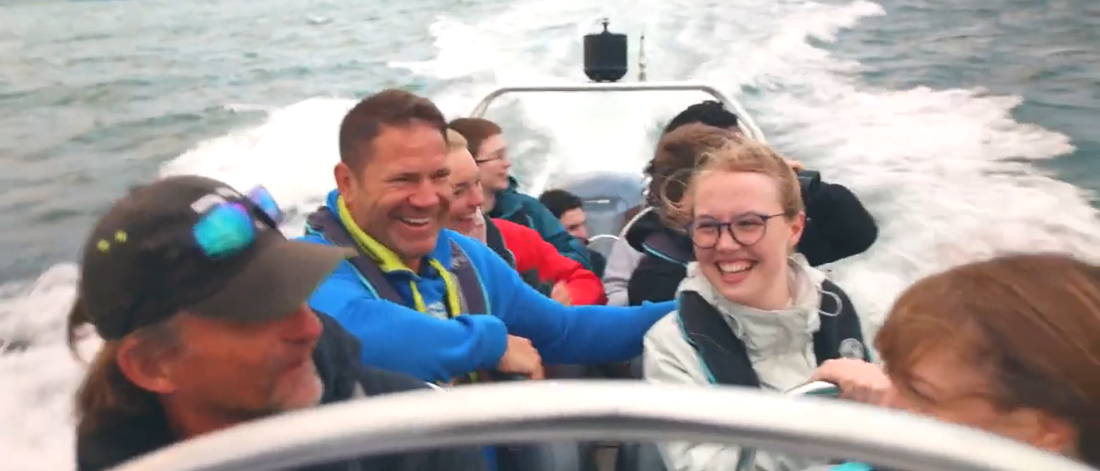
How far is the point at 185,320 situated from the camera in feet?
1.81

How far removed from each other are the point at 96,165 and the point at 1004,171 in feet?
11.0

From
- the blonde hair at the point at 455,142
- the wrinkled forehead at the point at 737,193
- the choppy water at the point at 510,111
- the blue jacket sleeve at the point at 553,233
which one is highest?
the wrinkled forehead at the point at 737,193

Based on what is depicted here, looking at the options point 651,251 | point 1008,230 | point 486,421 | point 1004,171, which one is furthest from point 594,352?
point 1004,171

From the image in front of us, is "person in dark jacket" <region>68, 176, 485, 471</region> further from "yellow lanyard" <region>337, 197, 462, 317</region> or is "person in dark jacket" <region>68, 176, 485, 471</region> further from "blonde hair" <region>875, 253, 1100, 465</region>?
"blonde hair" <region>875, 253, 1100, 465</region>

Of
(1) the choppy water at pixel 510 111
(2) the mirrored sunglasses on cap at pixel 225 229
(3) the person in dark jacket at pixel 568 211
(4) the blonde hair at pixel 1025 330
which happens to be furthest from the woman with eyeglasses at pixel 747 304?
(1) the choppy water at pixel 510 111

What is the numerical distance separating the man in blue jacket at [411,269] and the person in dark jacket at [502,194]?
1.65ft

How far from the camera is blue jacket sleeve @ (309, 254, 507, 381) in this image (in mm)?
802

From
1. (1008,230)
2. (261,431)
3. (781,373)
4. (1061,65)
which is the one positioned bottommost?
(1008,230)

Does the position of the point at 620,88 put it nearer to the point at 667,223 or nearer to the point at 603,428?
the point at 667,223

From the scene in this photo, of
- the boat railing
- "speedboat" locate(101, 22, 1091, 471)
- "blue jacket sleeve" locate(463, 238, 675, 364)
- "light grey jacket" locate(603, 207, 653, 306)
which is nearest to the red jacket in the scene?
"light grey jacket" locate(603, 207, 653, 306)

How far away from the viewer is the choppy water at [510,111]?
241 centimetres

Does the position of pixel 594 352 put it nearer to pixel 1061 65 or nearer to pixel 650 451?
pixel 650 451

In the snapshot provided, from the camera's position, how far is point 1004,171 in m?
3.29

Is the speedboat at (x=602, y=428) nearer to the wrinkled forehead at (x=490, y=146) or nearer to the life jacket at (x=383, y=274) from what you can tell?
the life jacket at (x=383, y=274)
